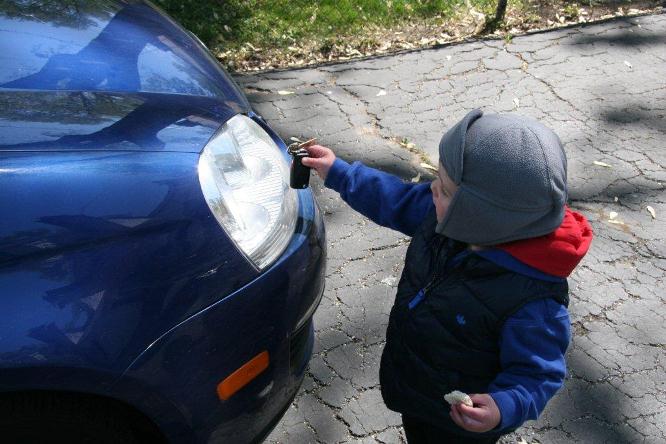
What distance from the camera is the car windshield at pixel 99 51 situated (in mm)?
2035

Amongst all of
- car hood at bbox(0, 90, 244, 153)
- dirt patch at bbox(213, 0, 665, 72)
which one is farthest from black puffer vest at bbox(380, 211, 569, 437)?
dirt patch at bbox(213, 0, 665, 72)

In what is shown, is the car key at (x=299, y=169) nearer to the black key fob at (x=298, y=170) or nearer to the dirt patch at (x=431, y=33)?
the black key fob at (x=298, y=170)

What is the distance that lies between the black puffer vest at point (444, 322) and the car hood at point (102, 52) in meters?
0.84

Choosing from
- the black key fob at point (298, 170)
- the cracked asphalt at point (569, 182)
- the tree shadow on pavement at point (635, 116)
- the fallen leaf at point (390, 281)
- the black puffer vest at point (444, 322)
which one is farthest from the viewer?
the tree shadow on pavement at point (635, 116)

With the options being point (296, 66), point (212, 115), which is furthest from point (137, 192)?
point (296, 66)

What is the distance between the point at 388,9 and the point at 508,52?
104cm

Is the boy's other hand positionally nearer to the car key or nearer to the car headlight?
the car key

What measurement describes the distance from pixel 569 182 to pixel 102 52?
8.63 ft

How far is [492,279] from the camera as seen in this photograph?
5.80ft

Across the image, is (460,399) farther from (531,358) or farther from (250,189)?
(250,189)

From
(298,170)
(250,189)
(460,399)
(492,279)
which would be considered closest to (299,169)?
(298,170)

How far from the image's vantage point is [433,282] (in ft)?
6.14

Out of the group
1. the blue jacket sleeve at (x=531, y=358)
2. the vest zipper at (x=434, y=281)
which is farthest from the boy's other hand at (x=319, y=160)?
the blue jacket sleeve at (x=531, y=358)

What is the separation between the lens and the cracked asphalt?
2756 mm
